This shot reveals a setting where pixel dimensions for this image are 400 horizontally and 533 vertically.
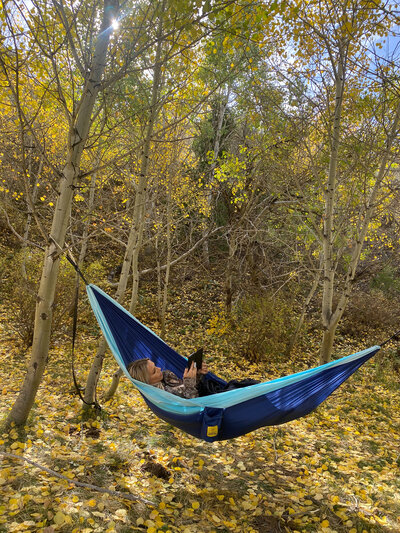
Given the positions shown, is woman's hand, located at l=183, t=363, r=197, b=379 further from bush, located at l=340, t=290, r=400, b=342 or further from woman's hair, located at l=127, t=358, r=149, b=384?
bush, located at l=340, t=290, r=400, b=342

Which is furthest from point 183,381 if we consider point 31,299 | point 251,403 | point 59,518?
point 31,299

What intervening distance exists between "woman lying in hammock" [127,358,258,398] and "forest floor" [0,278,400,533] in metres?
0.48

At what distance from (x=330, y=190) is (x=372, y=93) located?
1.13m

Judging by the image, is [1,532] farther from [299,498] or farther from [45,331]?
[299,498]

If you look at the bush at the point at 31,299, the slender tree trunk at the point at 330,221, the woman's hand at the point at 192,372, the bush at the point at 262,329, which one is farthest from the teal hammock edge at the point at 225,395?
the bush at the point at 262,329

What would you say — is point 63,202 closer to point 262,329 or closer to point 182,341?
point 262,329

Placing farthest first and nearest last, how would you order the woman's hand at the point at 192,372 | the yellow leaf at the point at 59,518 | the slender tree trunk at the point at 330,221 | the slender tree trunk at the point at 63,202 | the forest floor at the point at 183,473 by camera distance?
the slender tree trunk at the point at 330,221
the woman's hand at the point at 192,372
the slender tree trunk at the point at 63,202
the forest floor at the point at 183,473
the yellow leaf at the point at 59,518

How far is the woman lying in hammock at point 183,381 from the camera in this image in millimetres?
2480

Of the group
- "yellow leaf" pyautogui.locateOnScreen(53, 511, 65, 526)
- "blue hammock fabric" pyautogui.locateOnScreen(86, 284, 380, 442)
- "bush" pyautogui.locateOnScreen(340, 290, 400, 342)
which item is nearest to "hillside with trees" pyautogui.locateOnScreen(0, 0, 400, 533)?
"yellow leaf" pyautogui.locateOnScreen(53, 511, 65, 526)

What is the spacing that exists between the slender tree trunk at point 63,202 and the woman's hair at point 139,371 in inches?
23.9

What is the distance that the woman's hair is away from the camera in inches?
96.7

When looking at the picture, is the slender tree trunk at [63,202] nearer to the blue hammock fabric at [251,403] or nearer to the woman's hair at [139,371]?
the woman's hair at [139,371]

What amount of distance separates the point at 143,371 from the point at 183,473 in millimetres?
711

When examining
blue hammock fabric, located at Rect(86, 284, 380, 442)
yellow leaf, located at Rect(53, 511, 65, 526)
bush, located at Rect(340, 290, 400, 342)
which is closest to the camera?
yellow leaf, located at Rect(53, 511, 65, 526)
